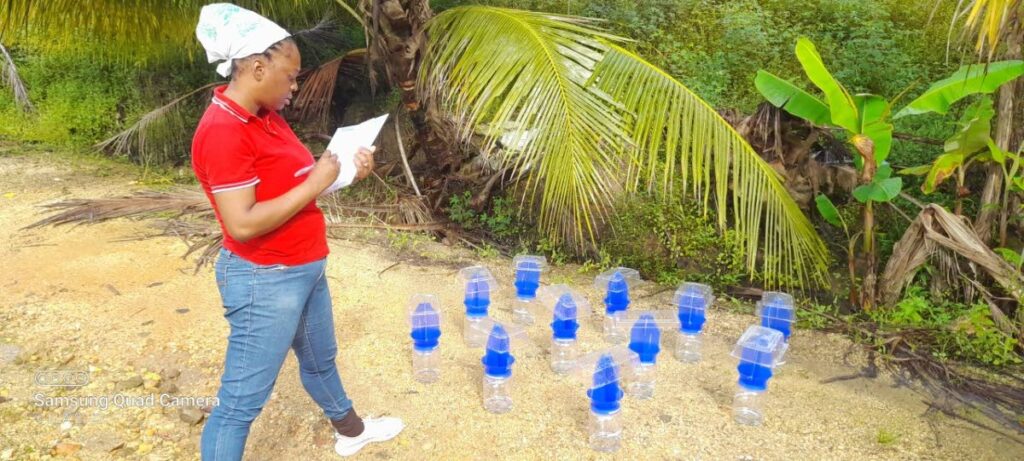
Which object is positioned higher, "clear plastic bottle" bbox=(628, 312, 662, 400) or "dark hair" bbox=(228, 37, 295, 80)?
"dark hair" bbox=(228, 37, 295, 80)

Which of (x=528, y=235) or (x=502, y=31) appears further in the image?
(x=528, y=235)

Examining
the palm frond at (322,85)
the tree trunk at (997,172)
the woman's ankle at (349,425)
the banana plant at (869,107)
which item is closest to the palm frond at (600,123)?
the banana plant at (869,107)

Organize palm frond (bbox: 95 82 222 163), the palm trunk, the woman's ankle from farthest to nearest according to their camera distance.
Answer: palm frond (bbox: 95 82 222 163), the palm trunk, the woman's ankle

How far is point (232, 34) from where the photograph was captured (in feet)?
5.52

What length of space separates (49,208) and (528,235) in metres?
3.59

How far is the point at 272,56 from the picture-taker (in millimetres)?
1739

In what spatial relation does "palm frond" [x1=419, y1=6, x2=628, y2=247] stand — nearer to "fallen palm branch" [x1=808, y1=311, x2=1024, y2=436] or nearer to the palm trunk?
the palm trunk

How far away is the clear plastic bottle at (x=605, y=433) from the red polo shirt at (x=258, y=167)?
1.24 metres

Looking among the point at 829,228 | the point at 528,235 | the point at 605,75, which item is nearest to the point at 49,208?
the point at 528,235

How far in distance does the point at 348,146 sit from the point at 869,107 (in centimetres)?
291

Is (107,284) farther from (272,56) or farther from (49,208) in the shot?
(272,56)

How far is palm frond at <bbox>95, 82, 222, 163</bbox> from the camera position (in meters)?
6.65

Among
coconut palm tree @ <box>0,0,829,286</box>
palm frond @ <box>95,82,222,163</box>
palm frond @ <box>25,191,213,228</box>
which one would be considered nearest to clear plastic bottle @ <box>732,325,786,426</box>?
coconut palm tree @ <box>0,0,829,286</box>

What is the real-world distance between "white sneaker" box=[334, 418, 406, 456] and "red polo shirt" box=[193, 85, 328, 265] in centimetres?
88
